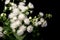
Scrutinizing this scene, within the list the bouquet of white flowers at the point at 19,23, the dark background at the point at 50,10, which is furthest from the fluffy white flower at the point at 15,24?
the dark background at the point at 50,10

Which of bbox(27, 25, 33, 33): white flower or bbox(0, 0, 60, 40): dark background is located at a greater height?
bbox(27, 25, 33, 33): white flower

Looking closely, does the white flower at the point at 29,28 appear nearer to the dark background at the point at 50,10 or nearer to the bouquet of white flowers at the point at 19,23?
the bouquet of white flowers at the point at 19,23

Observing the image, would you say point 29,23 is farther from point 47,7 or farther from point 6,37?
point 47,7

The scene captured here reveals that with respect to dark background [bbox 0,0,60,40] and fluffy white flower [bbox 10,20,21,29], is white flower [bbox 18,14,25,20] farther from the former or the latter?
dark background [bbox 0,0,60,40]

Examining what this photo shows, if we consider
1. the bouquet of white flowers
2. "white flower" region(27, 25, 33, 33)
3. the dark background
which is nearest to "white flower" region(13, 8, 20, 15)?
the bouquet of white flowers

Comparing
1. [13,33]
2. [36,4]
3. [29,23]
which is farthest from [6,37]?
[36,4]

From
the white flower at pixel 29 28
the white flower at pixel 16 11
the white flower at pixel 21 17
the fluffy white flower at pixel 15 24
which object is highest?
the white flower at pixel 16 11

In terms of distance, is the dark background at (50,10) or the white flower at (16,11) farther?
the dark background at (50,10)

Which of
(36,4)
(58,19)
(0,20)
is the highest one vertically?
(0,20)
